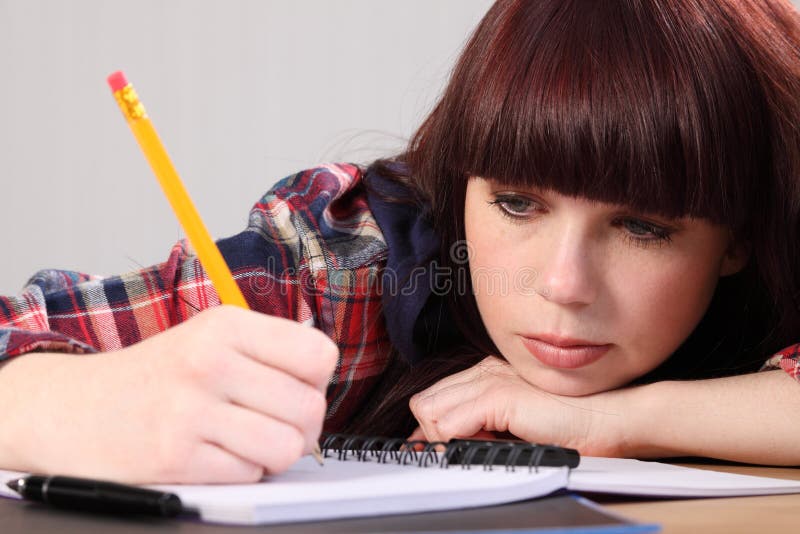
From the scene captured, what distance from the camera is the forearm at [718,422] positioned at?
90 cm

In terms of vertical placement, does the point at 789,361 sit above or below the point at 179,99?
below

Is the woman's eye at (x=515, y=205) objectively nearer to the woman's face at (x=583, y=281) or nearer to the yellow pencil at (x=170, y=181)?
the woman's face at (x=583, y=281)

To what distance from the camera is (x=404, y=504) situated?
20.7 inches

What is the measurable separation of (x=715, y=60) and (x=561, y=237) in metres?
0.21

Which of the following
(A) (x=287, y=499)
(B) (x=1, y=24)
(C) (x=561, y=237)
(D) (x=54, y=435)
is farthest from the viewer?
(B) (x=1, y=24)

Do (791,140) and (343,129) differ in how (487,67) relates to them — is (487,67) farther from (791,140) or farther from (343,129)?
(343,129)

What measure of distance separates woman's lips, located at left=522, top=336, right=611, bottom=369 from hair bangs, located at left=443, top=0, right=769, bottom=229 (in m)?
0.14

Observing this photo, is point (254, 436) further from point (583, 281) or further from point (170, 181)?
point (583, 281)

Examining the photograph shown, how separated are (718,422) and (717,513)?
1.06 ft

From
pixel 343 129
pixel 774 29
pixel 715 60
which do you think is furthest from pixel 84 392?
pixel 343 129

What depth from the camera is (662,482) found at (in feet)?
2.14

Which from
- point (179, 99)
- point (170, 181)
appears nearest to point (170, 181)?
point (170, 181)

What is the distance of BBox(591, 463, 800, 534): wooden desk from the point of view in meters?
0.55

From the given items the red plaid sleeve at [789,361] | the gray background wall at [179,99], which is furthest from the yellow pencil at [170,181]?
the gray background wall at [179,99]
